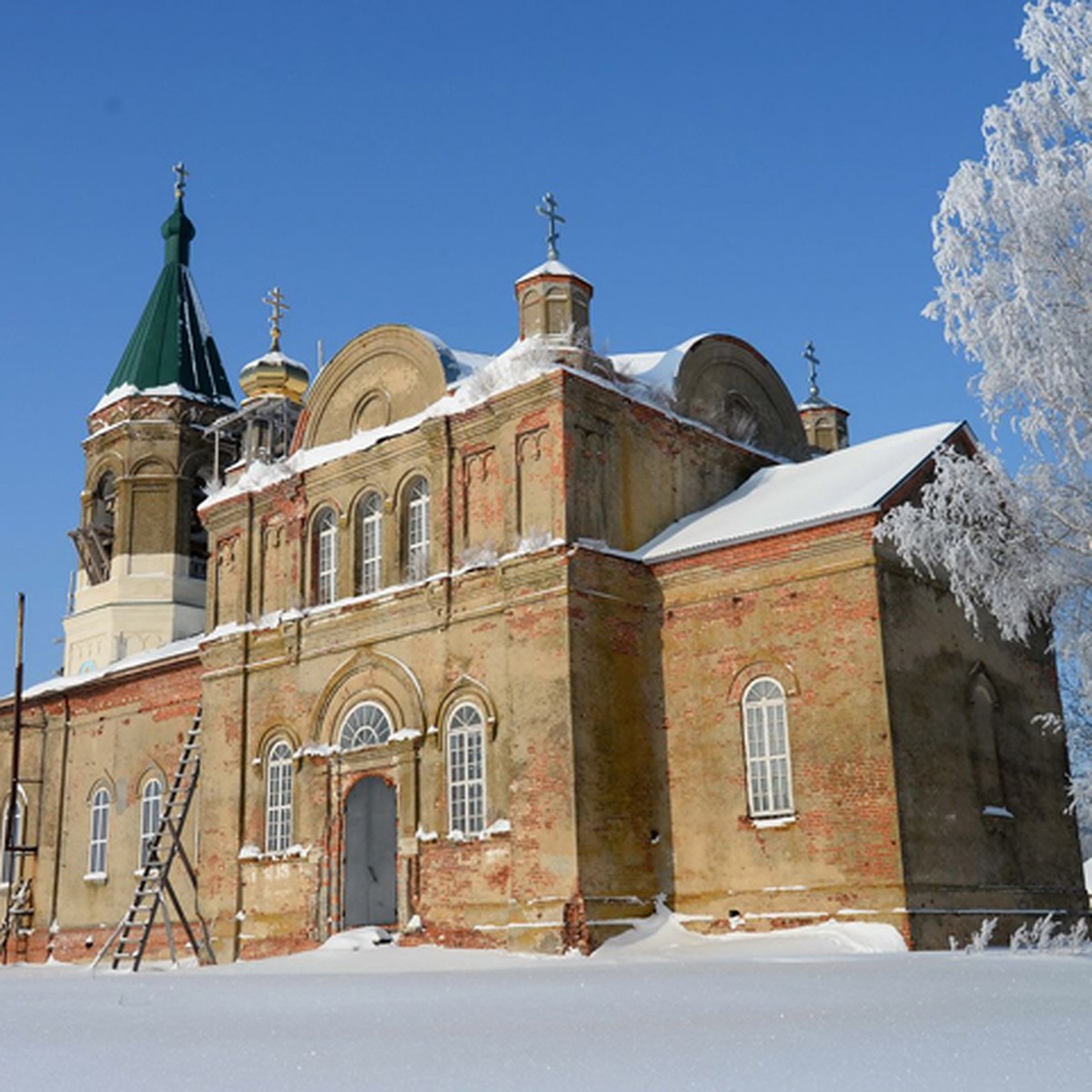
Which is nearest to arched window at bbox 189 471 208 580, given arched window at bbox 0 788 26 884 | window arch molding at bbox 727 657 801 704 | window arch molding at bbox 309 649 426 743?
arched window at bbox 0 788 26 884

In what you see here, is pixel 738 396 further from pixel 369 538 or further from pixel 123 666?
pixel 123 666

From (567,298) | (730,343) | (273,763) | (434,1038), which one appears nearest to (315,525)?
(273,763)

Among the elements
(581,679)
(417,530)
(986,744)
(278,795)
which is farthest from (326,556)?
(986,744)

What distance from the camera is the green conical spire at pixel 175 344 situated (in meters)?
31.2

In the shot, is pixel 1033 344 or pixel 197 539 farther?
pixel 197 539

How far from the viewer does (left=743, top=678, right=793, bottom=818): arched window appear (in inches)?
669

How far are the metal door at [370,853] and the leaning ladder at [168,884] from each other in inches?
110

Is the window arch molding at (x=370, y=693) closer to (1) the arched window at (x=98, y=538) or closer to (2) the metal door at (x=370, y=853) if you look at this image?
(2) the metal door at (x=370, y=853)

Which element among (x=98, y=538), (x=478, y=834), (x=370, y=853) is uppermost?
(x=98, y=538)

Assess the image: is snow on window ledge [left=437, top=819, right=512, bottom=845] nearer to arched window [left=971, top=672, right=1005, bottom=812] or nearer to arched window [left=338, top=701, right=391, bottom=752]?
arched window [left=338, top=701, right=391, bottom=752]

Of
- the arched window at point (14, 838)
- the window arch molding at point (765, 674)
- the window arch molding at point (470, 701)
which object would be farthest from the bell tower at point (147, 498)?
the window arch molding at point (765, 674)

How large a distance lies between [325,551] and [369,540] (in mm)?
1034

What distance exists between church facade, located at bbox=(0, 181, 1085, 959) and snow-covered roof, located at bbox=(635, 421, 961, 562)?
76 mm

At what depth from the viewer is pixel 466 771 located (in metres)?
18.7
